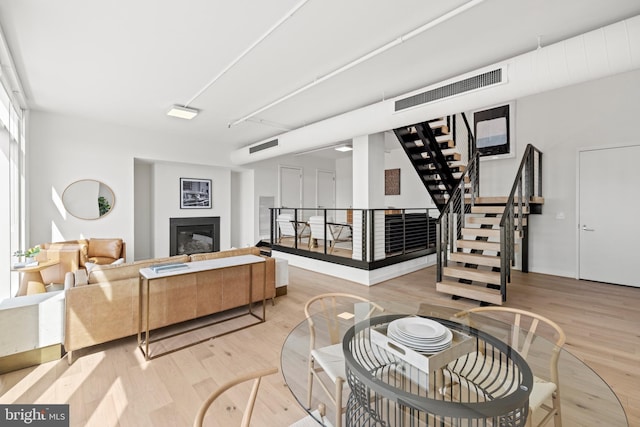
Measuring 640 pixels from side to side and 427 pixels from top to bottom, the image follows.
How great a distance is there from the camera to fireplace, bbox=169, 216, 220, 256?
6.85m

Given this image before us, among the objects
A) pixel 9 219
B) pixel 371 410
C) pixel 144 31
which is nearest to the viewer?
pixel 371 410

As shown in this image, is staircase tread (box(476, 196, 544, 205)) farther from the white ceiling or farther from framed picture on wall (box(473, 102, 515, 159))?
the white ceiling

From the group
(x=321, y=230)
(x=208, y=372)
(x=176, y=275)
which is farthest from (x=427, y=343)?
(x=321, y=230)

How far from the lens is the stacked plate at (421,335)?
134cm

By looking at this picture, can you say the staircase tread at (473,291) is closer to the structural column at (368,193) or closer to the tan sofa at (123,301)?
the structural column at (368,193)

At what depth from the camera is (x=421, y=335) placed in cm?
140

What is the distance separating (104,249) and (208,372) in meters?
4.21

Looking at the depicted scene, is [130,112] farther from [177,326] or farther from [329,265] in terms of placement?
[329,265]

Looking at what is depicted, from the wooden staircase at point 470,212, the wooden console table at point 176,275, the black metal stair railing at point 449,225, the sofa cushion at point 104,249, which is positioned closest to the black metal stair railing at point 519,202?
the wooden staircase at point 470,212

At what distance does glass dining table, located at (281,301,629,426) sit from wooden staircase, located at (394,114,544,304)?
2503 mm

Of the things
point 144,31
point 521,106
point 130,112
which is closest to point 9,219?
point 130,112

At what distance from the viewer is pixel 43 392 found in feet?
6.86

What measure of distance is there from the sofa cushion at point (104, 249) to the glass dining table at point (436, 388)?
498cm

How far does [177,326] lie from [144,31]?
3019mm
